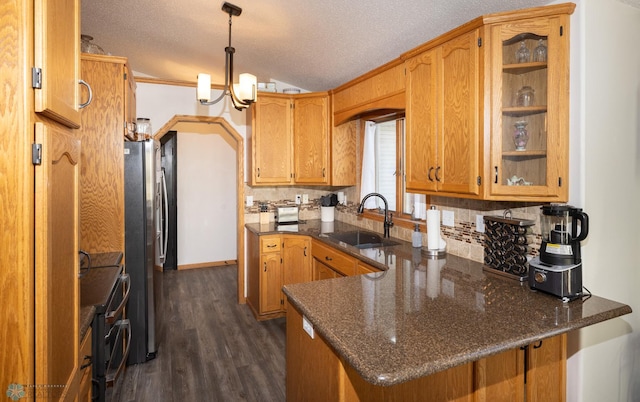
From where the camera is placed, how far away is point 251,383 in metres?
2.58

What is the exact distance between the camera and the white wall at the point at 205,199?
5.74 meters

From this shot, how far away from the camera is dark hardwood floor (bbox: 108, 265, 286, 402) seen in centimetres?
247

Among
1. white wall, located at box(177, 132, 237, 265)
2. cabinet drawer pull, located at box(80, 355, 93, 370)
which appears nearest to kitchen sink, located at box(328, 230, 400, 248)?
cabinet drawer pull, located at box(80, 355, 93, 370)

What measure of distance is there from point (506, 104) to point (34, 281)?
2058 millimetres

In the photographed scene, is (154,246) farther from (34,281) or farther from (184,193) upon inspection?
(184,193)

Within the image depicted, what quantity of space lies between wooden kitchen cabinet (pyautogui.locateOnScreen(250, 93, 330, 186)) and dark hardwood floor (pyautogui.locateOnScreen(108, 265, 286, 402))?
149cm

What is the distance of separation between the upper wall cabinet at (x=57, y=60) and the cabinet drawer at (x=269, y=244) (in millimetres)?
2473

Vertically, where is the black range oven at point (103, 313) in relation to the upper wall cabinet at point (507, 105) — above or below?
below

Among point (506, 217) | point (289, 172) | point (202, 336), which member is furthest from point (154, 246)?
point (506, 217)

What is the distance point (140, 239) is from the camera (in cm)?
270

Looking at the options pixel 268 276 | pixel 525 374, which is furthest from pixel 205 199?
pixel 525 374

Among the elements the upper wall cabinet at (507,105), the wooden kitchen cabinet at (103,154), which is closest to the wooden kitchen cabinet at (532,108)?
the upper wall cabinet at (507,105)

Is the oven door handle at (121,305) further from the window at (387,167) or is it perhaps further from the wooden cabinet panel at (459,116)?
the window at (387,167)

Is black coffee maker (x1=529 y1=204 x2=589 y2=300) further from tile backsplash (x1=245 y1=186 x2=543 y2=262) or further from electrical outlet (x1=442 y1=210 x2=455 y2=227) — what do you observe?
electrical outlet (x1=442 y1=210 x2=455 y2=227)
